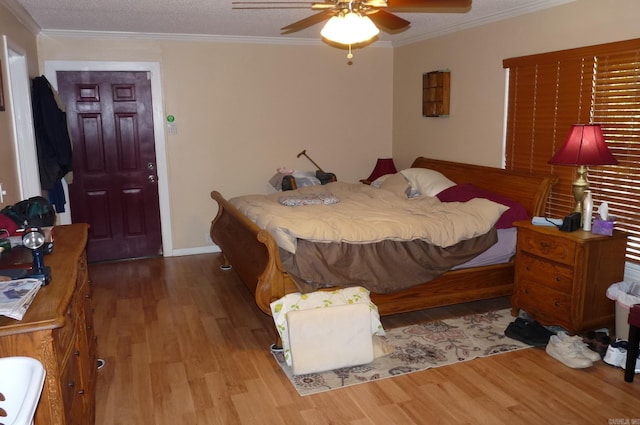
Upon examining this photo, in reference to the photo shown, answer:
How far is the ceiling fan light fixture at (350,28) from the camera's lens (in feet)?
8.94

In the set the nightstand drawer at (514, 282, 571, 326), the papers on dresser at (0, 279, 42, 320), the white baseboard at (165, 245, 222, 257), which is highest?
the papers on dresser at (0, 279, 42, 320)

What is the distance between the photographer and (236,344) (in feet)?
11.7

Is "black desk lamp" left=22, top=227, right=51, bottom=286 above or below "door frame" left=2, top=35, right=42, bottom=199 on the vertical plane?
below

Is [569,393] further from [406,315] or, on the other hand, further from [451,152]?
[451,152]

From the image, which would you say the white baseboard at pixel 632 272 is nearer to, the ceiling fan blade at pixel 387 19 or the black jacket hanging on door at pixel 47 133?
the ceiling fan blade at pixel 387 19

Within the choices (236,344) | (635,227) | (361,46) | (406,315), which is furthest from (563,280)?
(361,46)

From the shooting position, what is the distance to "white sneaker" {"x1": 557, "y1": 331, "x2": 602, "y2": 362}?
125 inches

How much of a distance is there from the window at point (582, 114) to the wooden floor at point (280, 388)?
4.07 ft

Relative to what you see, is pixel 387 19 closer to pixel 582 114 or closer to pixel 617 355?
pixel 582 114

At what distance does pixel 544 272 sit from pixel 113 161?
435cm

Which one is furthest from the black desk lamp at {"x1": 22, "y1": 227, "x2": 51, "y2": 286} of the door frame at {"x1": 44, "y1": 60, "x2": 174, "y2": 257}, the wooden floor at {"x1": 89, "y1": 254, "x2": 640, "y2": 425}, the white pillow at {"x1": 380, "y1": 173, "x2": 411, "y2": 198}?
the door frame at {"x1": 44, "y1": 60, "x2": 174, "y2": 257}

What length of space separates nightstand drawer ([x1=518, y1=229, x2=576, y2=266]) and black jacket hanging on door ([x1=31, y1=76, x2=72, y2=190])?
3922 millimetres

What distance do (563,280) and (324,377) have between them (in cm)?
172

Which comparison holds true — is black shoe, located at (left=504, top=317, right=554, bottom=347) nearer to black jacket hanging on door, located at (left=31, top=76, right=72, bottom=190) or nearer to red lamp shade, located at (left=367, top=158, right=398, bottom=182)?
red lamp shade, located at (left=367, top=158, right=398, bottom=182)
